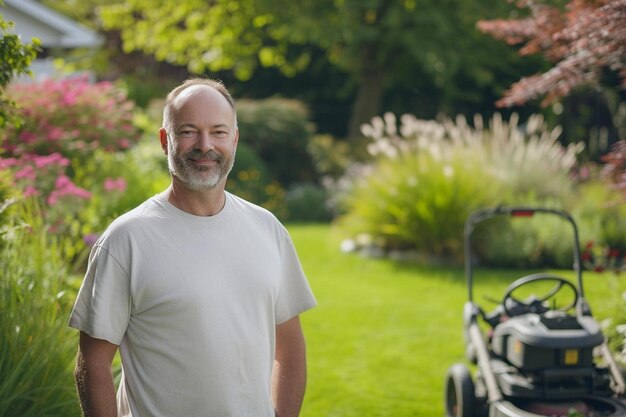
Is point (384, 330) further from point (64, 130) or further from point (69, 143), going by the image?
point (64, 130)

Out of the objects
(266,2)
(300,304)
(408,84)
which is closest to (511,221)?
(300,304)

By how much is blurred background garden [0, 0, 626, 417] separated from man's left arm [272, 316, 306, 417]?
121 cm

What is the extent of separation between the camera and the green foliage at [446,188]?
10.1 metres

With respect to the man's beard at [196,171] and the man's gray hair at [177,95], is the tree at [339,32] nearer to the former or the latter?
the man's gray hair at [177,95]

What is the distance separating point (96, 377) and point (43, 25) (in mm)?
19999

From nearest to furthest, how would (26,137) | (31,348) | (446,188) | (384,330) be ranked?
(31,348)
(384,330)
(26,137)
(446,188)

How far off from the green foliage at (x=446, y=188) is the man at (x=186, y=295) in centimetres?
761

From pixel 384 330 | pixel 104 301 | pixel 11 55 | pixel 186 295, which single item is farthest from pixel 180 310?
pixel 384 330

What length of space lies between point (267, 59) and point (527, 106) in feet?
25.6

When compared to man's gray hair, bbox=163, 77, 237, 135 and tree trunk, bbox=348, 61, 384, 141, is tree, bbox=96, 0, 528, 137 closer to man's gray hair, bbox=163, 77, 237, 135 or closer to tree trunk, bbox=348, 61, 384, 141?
tree trunk, bbox=348, 61, 384, 141

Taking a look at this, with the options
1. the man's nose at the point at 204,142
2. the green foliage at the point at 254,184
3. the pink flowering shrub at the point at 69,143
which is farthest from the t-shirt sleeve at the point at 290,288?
the green foliage at the point at 254,184

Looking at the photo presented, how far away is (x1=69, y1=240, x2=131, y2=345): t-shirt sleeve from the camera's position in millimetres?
2307

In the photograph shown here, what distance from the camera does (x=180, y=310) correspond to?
2.36m

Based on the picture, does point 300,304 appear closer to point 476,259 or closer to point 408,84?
point 476,259
